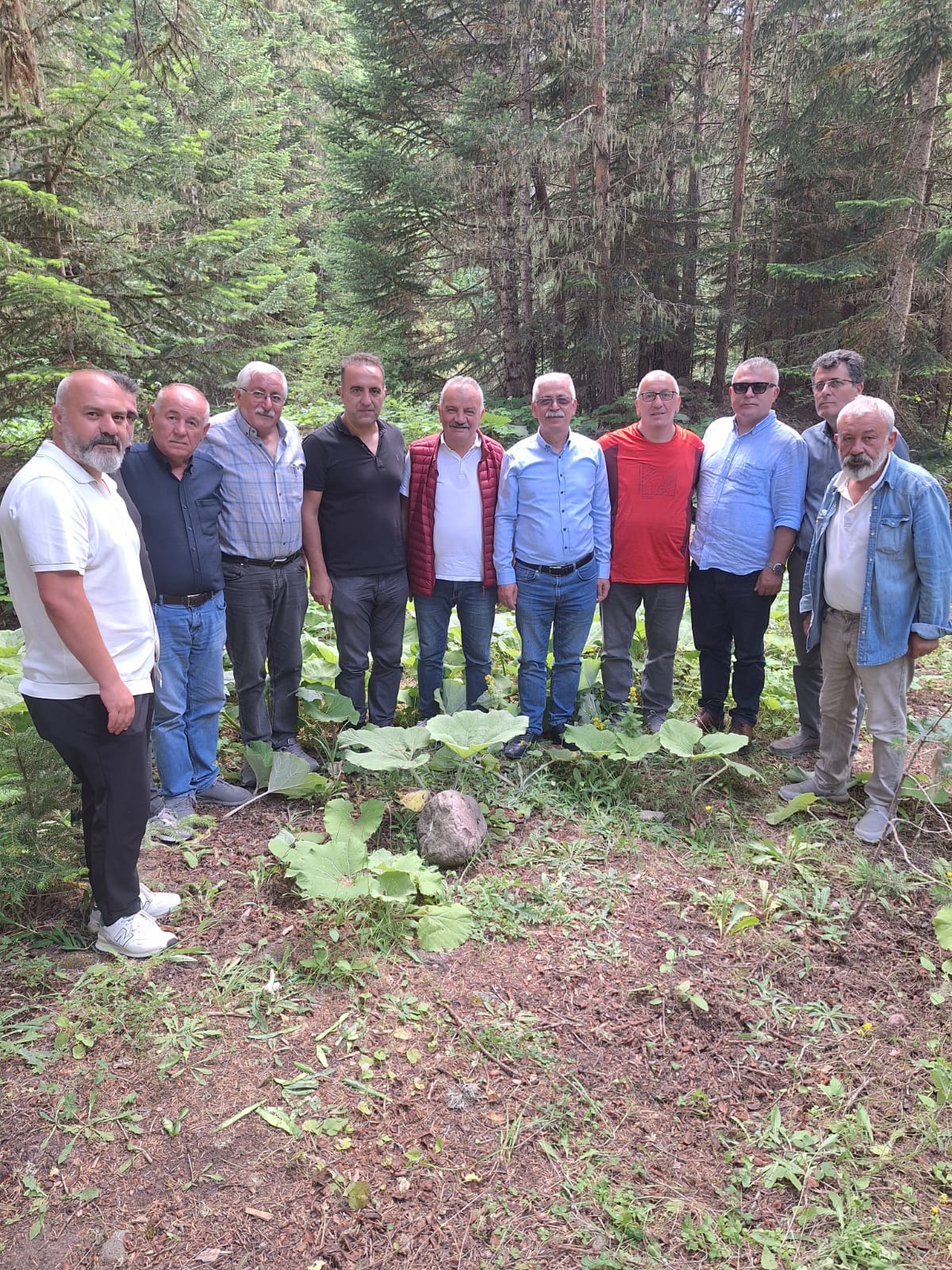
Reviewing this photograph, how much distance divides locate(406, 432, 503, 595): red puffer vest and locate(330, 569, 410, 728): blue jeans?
12 cm

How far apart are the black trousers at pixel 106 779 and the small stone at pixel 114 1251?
1.17m

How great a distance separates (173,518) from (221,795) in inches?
58.7

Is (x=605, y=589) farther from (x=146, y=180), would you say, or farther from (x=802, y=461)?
(x=146, y=180)

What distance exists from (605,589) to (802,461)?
4.30 feet

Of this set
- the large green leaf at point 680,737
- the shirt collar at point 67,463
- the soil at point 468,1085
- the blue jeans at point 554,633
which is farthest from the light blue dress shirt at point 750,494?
the shirt collar at point 67,463

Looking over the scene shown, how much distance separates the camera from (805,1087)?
104 inches

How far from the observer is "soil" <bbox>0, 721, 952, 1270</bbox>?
2154 mm

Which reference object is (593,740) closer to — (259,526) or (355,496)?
(355,496)

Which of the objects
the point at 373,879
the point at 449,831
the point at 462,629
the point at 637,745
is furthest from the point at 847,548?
the point at 373,879

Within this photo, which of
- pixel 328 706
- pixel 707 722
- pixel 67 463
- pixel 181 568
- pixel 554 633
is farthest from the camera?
pixel 707 722

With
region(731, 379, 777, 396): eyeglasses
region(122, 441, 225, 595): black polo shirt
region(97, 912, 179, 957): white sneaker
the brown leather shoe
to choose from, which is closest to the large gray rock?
region(97, 912, 179, 957): white sneaker

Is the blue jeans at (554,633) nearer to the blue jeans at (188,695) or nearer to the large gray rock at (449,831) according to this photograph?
the large gray rock at (449,831)

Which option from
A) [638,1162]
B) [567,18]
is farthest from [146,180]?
[567,18]

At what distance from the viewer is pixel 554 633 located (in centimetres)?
471
